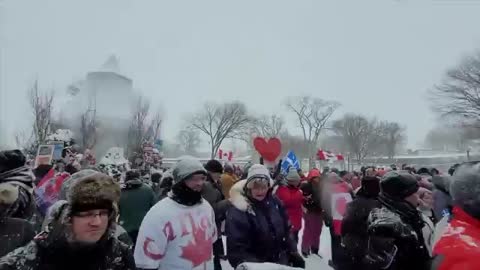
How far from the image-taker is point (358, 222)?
4.94 m

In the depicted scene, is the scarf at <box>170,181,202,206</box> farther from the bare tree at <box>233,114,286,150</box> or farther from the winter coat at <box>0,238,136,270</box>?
the bare tree at <box>233,114,286,150</box>

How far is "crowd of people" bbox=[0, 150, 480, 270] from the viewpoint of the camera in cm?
203

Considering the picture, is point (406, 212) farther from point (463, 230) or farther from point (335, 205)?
point (335, 205)

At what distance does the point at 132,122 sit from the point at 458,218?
40620mm

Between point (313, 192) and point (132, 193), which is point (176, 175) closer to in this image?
point (132, 193)

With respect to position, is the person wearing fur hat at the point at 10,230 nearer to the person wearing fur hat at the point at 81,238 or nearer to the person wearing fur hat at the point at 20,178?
the person wearing fur hat at the point at 20,178

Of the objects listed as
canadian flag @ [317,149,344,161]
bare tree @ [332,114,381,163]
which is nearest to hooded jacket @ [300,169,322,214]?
canadian flag @ [317,149,344,161]

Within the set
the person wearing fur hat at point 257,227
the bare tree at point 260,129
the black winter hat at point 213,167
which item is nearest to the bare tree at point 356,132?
the bare tree at point 260,129

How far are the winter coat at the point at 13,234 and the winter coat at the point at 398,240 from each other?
8.09 feet

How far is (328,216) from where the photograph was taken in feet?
28.8

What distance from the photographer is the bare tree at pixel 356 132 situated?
5838 cm

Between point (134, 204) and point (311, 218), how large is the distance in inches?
188

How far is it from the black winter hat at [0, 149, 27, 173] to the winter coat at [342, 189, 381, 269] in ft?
11.2

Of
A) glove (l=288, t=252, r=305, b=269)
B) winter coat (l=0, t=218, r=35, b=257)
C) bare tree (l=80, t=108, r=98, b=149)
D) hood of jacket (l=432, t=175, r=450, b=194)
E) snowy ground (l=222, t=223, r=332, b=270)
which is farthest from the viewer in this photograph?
bare tree (l=80, t=108, r=98, b=149)
